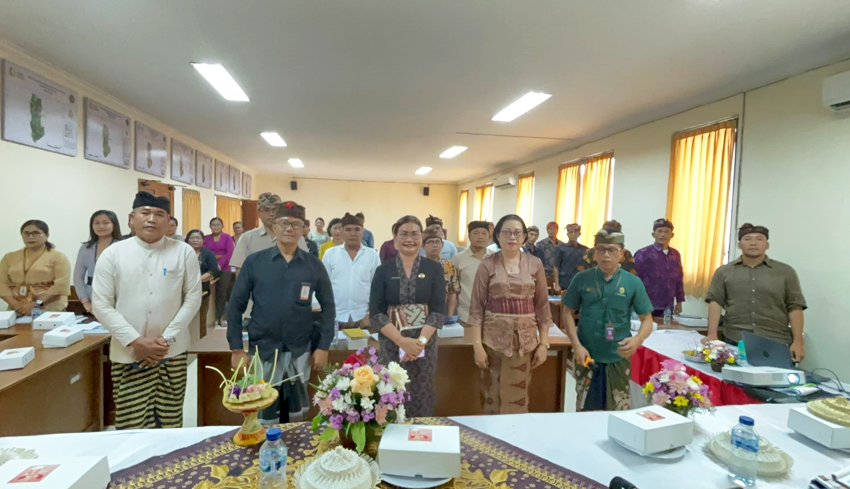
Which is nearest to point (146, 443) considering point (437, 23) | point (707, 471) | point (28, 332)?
point (707, 471)

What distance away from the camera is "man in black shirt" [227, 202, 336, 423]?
2.17 meters

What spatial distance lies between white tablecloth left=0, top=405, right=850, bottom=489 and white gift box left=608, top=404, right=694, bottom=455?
1.7 inches

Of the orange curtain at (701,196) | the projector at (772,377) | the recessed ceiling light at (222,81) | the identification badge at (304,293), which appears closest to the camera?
the projector at (772,377)

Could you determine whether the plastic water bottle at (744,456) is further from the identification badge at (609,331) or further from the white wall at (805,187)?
the white wall at (805,187)

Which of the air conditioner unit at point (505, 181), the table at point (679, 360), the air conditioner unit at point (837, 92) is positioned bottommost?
the table at point (679, 360)

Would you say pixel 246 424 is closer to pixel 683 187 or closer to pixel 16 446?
pixel 16 446

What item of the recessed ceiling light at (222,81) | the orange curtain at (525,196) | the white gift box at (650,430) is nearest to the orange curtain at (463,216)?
the orange curtain at (525,196)

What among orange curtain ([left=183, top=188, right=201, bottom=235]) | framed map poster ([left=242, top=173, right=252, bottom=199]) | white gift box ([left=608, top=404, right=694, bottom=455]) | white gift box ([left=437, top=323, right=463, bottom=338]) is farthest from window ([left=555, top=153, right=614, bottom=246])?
framed map poster ([left=242, top=173, right=252, bottom=199])

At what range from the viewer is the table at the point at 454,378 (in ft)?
9.44

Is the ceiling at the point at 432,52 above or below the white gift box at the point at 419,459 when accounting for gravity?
above

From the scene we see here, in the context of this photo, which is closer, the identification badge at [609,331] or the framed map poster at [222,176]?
the identification badge at [609,331]

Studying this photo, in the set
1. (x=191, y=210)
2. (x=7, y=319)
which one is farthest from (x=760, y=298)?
(x=191, y=210)

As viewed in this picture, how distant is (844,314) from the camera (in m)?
3.21

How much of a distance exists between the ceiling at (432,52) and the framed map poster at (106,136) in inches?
11.3
